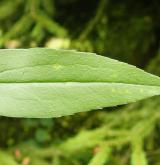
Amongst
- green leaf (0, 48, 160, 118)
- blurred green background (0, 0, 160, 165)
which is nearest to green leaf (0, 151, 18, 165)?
blurred green background (0, 0, 160, 165)

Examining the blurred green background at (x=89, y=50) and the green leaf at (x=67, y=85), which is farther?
the blurred green background at (x=89, y=50)

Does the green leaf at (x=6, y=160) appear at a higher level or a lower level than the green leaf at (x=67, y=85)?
lower

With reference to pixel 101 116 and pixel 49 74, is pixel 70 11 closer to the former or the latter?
pixel 101 116

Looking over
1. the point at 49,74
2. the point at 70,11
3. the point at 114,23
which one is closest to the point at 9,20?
the point at 70,11

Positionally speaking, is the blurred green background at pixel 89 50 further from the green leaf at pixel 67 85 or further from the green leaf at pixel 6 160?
the green leaf at pixel 67 85

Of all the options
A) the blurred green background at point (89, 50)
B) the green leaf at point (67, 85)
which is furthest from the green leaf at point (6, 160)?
the green leaf at point (67, 85)

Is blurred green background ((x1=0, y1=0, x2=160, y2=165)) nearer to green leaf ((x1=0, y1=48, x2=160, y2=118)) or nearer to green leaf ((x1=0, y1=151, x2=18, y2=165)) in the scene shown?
green leaf ((x1=0, y1=151, x2=18, y2=165))

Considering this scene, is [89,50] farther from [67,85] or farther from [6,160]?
[67,85]
